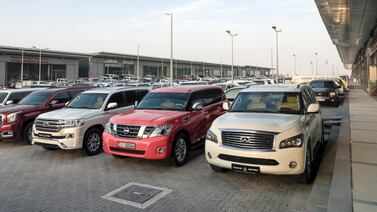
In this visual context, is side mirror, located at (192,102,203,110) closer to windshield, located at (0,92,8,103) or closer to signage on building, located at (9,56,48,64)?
windshield, located at (0,92,8,103)

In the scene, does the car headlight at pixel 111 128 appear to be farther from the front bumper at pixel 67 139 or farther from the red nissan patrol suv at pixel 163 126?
the front bumper at pixel 67 139

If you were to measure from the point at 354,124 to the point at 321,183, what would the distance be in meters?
7.40

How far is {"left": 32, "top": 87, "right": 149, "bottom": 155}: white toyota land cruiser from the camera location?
8.34 metres

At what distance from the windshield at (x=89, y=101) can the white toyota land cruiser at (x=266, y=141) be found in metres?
4.40

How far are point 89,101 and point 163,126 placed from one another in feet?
12.2

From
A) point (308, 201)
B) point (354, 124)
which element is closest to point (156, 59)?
point (354, 124)

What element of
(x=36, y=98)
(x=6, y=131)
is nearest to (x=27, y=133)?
(x=6, y=131)

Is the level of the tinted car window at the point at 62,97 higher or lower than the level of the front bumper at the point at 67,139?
higher

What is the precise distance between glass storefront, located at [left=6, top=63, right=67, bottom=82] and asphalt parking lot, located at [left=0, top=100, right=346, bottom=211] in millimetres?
74468

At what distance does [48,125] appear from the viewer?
857 cm

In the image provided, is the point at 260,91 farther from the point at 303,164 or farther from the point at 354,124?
the point at 354,124

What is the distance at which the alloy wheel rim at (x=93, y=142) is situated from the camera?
8766mm

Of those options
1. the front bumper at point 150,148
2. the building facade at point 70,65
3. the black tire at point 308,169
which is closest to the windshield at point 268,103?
the black tire at point 308,169

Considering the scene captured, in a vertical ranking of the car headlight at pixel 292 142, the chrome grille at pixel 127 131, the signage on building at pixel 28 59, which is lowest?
the car headlight at pixel 292 142
